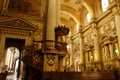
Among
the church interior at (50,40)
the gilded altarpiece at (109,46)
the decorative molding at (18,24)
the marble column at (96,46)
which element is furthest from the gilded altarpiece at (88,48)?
the decorative molding at (18,24)

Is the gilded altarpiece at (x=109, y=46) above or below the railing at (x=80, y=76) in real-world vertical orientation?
above

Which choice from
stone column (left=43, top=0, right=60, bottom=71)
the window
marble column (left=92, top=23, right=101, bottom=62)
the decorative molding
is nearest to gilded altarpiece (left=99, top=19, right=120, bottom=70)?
marble column (left=92, top=23, right=101, bottom=62)

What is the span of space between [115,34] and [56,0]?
19.2 feet

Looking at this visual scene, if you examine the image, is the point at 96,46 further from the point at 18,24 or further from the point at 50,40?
the point at 18,24

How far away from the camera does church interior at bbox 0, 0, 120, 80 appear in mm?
7004

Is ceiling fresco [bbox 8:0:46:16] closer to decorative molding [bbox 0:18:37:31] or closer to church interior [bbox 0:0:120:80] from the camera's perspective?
church interior [bbox 0:0:120:80]

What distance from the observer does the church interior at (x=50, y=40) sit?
7004 millimetres

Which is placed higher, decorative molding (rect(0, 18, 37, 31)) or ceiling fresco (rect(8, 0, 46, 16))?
ceiling fresco (rect(8, 0, 46, 16))

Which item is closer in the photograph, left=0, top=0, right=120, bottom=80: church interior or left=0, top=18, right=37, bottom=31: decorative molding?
left=0, top=0, right=120, bottom=80: church interior

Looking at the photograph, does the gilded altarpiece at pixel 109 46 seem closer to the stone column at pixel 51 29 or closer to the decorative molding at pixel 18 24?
the stone column at pixel 51 29

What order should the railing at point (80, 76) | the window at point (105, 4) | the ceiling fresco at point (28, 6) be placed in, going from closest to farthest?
the railing at point (80, 76) → the ceiling fresco at point (28, 6) → the window at point (105, 4)

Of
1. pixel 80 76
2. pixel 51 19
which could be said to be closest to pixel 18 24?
pixel 51 19

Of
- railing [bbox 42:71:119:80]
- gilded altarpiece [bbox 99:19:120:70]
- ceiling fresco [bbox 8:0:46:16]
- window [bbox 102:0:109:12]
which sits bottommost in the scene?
railing [bbox 42:71:119:80]

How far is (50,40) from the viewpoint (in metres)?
7.52
